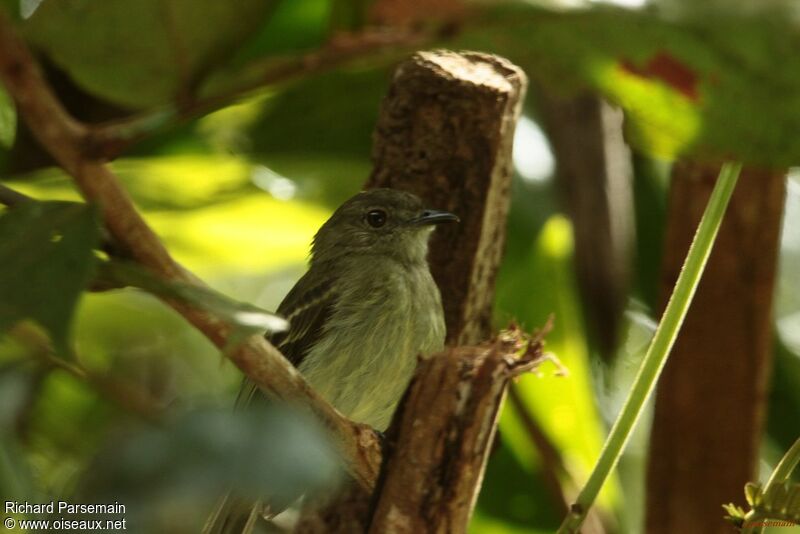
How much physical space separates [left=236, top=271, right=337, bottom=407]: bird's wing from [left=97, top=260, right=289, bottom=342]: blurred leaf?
2536mm

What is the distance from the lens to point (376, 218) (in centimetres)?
421

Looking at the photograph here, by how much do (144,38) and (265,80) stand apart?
0.14 metres

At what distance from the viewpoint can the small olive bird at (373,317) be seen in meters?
3.58

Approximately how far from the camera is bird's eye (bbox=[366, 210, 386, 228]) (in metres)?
4.06

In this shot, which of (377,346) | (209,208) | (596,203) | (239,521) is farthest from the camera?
(596,203)

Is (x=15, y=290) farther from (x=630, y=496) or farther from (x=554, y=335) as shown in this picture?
(x=630, y=496)

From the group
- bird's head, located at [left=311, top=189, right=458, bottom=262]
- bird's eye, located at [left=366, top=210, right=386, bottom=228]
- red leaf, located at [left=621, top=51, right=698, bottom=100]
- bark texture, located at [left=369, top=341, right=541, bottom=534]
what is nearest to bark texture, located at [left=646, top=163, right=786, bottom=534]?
bird's head, located at [left=311, top=189, right=458, bottom=262]

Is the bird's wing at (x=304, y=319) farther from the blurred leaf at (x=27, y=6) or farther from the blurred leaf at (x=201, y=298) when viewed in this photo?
the blurred leaf at (x=201, y=298)

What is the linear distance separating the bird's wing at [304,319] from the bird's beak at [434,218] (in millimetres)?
535

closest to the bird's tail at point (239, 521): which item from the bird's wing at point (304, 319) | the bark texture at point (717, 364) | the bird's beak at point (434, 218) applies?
the bird's wing at point (304, 319)

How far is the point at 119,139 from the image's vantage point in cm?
121

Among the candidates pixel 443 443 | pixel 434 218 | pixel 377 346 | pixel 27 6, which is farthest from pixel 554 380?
pixel 27 6

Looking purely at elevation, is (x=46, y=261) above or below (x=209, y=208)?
above

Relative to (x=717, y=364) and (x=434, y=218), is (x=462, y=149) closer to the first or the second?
(x=434, y=218)
